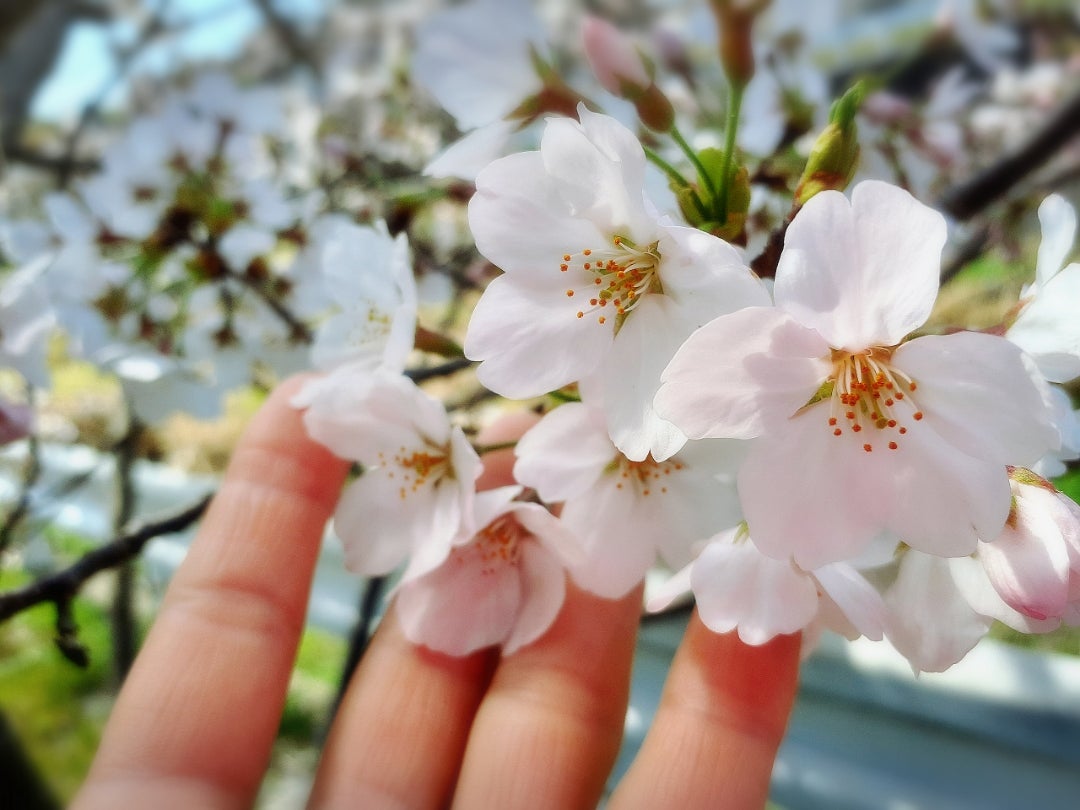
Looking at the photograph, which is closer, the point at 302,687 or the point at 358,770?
the point at 358,770

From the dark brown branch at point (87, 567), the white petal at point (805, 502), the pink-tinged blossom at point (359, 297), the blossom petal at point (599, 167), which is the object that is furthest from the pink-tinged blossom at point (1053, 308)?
the dark brown branch at point (87, 567)

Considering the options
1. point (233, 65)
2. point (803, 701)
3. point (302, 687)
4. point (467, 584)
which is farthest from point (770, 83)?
point (233, 65)

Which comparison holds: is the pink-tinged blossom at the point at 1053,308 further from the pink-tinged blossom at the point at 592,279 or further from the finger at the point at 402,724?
the finger at the point at 402,724

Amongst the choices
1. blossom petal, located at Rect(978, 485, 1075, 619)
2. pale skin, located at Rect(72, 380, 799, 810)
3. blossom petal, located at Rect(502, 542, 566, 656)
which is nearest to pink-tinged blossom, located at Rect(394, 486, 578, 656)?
blossom petal, located at Rect(502, 542, 566, 656)

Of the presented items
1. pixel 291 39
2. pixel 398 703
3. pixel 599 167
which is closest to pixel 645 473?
pixel 599 167

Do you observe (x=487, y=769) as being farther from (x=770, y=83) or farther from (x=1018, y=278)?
(x=1018, y=278)

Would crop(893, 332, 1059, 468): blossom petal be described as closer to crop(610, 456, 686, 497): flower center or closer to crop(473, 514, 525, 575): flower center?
crop(610, 456, 686, 497): flower center

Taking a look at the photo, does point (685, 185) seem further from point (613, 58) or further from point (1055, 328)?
point (1055, 328)
